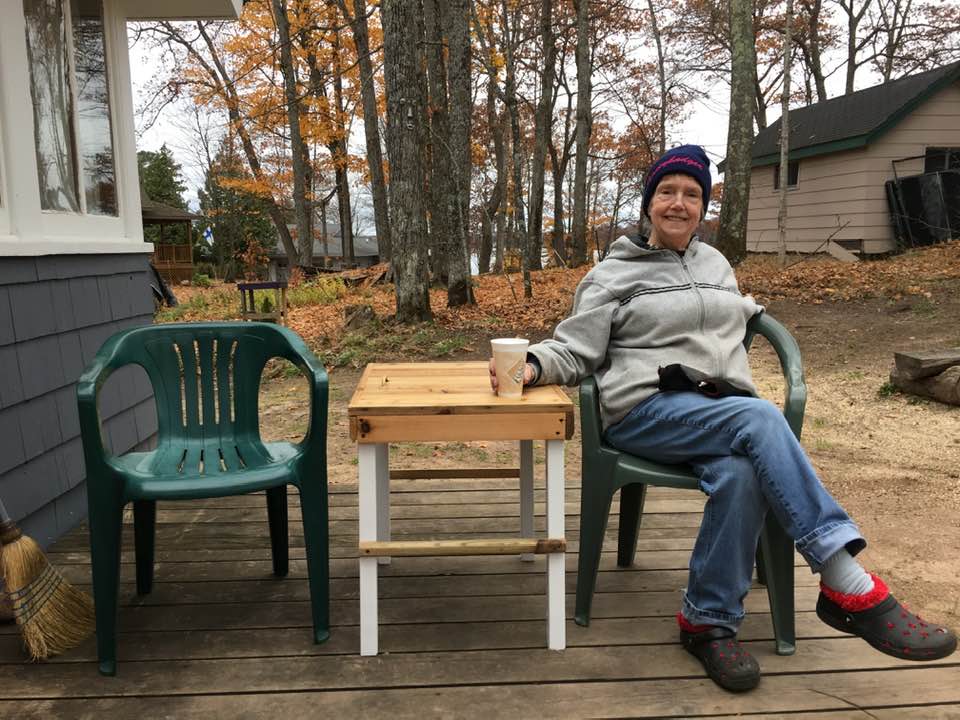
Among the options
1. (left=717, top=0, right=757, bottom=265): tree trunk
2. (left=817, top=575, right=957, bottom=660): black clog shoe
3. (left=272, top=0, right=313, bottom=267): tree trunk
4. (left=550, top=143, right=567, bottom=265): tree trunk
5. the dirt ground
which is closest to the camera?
(left=817, top=575, right=957, bottom=660): black clog shoe

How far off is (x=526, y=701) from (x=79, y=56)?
3435mm

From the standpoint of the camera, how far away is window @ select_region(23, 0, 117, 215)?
312 centimetres

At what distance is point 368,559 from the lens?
2.16 meters

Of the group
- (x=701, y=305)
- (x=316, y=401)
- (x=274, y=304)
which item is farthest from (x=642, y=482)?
(x=274, y=304)

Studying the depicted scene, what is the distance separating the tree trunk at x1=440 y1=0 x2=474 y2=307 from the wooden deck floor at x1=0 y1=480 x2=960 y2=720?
285 inches

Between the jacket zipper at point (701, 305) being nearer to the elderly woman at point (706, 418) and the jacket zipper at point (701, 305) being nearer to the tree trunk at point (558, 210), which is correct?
the elderly woman at point (706, 418)

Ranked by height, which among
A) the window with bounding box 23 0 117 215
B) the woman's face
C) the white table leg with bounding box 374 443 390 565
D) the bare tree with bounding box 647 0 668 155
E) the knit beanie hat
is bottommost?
the white table leg with bounding box 374 443 390 565

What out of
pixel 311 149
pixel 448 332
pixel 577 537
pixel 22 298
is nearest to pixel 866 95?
pixel 448 332

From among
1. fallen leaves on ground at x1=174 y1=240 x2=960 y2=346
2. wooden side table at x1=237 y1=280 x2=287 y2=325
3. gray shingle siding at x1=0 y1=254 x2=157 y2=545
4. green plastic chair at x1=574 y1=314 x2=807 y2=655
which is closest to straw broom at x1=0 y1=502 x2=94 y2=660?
gray shingle siding at x1=0 y1=254 x2=157 y2=545

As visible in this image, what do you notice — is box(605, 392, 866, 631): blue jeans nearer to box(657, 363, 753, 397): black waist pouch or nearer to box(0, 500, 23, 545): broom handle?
box(657, 363, 753, 397): black waist pouch

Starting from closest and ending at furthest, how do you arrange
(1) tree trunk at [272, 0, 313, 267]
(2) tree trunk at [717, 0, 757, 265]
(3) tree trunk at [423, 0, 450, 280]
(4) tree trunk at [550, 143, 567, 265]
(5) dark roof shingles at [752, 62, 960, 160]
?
(2) tree trunk at [717, 0, 757, 265] → (3) tree trunk at [423, 0, 450, 280] → (5) dark roof shingles at [752, 62, 960, 160] → (1) tree trunk at [272, 0, 313, 267] → (4) tree trunk at [550, 143, 567, 265]

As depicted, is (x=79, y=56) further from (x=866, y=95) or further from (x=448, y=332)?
(x=866, y=95)

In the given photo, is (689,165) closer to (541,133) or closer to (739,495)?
(739,495)

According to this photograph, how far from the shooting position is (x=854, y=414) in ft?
17.5
